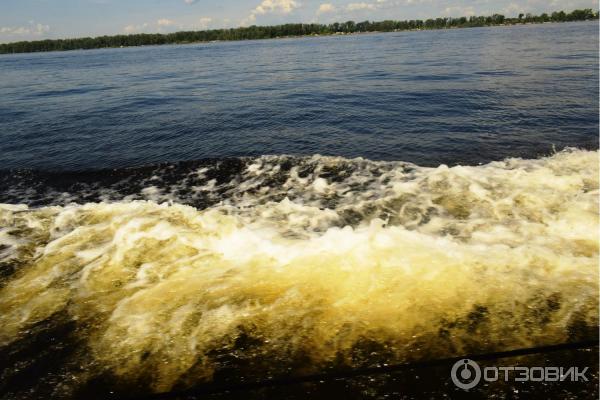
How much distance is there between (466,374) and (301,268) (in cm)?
285

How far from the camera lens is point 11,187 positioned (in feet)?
33.7

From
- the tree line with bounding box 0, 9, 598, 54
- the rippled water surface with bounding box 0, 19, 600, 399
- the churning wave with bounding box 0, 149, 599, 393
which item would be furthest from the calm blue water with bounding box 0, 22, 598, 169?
the tree line with bounding box 0, 9, 598, 54

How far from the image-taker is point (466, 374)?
3.71 m

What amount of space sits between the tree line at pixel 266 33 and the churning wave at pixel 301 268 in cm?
16737

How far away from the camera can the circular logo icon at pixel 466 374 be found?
3.65 meters

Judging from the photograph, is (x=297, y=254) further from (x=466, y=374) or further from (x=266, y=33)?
(x=266, y=33)

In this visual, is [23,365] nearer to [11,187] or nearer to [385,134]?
[11,187]

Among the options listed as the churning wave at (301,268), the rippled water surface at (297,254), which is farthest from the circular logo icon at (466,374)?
the churning wave at (301,268)

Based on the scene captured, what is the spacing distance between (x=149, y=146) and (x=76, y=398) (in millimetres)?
10961

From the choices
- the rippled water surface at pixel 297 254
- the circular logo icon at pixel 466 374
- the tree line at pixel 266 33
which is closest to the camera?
the circular logo icon at pixel 466 374

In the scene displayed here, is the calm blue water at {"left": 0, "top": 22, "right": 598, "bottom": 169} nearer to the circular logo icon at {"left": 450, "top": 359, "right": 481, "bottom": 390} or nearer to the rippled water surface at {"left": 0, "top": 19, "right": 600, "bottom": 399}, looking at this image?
the rippled water surface at {"left": 0, "top": 19, "right": 600, "bottom": 399}

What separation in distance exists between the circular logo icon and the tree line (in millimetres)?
172759

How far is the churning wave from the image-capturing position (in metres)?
4.26

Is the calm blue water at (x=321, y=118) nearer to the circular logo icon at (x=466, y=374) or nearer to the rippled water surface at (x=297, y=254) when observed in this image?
the rippled water surface at (x=297, y=254)
